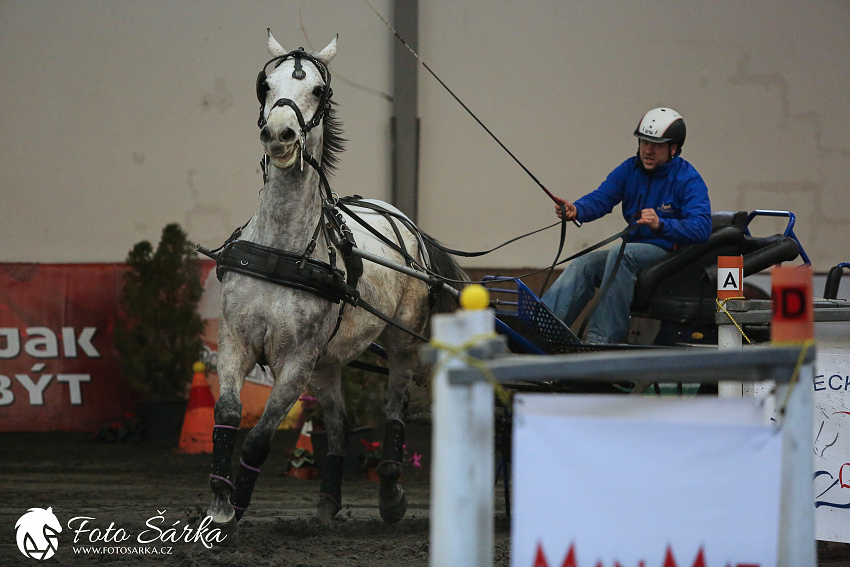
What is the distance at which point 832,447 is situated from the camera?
394cm

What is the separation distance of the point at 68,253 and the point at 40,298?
0.56 metres

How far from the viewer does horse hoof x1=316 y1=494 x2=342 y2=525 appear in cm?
463

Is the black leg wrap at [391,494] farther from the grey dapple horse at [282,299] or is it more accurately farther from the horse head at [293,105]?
the horse head at [293,105]

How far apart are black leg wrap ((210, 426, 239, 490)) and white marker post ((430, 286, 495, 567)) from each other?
2.13 meters

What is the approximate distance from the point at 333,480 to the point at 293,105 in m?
2.13

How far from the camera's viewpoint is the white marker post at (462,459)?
1702 millimetres

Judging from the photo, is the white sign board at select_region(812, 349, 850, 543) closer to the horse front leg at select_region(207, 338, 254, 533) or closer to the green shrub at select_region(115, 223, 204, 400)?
the horse front leg at select_region(207, 338, 254, 533)

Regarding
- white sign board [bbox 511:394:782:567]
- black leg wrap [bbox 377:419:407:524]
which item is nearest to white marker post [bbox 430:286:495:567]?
white sign board [bbox 511:394:782:567]

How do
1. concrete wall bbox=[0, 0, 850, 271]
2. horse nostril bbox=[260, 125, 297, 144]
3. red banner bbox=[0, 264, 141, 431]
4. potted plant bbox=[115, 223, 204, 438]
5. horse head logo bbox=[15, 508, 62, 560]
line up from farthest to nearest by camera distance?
1. concrete wall bbox=[0, 0, 850, 271]
2. red banner bbox=[0, 264, 141, 431]
3. potted plant bbox=[115, 223, 204, 438]
4. horse head logo bbox=[15, 508, 62, 560]
5. horse nostril bbox=[260, 125, 297, 144]

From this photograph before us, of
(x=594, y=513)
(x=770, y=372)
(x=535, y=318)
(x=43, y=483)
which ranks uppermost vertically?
(x=535, y=318)

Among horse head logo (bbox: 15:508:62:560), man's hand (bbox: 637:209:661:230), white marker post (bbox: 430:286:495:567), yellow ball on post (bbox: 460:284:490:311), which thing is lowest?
horse head logo (bbox: 15:508:62:560)

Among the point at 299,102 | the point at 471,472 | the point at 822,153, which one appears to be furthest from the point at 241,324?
the point at 822,153

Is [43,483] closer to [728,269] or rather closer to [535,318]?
[535,318]

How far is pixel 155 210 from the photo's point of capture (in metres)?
8.95
